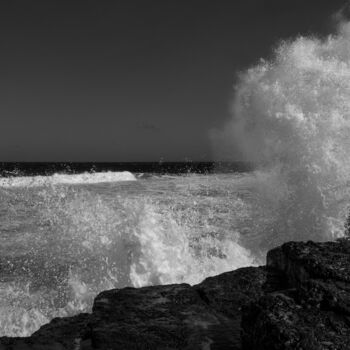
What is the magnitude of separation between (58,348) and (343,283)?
2.16 meters

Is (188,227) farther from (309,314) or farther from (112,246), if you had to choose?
(309,314)

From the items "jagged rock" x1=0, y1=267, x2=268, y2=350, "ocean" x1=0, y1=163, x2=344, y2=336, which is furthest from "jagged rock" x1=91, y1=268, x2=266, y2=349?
"ocean" x1=0, y1=163, x2=344, y2=336

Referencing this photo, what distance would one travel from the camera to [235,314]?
3721mm

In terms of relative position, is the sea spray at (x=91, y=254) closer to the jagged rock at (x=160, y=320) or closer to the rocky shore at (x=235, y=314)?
the jagged rock at (x=160, y=320)

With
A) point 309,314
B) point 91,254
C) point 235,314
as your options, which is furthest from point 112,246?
point 309,314

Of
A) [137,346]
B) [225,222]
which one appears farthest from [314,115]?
[137,346]

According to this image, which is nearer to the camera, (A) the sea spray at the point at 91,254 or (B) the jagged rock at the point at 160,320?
(B) the jagged rock at the point at 160,320

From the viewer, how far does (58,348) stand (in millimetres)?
3174

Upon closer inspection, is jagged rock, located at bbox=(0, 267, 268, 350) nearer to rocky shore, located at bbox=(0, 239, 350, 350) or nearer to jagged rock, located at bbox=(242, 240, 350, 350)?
rocky shore, located at bbox=(0, 239, 350, 350)

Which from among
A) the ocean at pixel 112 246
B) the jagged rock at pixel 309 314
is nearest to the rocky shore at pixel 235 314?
the jagged rock at pixel 309 314

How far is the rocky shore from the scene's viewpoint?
2.57 m

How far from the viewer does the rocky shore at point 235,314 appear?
2.57m

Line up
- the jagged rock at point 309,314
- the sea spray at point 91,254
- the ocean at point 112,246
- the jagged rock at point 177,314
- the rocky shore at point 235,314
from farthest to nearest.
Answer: the ocean at point 112,246, the sea spray at point 91,254, the jagged rock at point 177,314, the rocky shore at point 235,314, the jagged rock at point 309,314

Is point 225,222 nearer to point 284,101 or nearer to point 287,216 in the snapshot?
point 287,216
